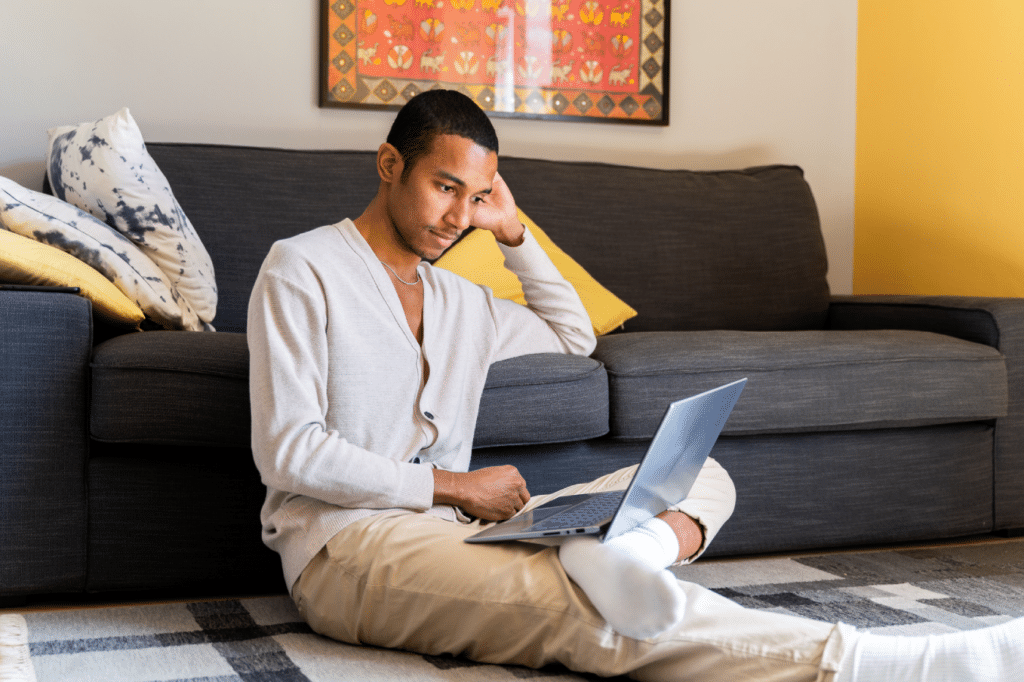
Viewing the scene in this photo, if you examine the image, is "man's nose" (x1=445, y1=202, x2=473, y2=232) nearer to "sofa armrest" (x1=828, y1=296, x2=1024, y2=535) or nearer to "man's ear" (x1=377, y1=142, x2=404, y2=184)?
"man's ear" (x1=377, y1=142, x2=404, y2=184)

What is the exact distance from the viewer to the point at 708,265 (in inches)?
114

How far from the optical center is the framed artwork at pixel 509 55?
3037 millimetres

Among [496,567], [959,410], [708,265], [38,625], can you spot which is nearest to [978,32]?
[708,265]

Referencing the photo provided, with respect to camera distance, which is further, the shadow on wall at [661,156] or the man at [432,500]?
the shadow on wall at [661,156]

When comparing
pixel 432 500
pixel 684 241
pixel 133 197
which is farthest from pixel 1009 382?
pixel 133 197

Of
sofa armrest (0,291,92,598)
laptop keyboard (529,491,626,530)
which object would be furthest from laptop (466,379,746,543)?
sofa armrest (0,291,92,598)

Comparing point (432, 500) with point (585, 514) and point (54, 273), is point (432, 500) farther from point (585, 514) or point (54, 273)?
point (54, 273)

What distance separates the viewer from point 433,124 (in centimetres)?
151

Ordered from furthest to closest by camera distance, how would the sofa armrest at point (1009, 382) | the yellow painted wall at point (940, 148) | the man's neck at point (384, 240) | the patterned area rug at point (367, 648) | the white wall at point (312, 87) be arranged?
the yellow painted wall at point (940, 148) < the white wall at point (312, 87) < the sofa armrest at point (1009, 382) < the man's neck at point (384, 240) < the patterned area rug at point (367, 648)

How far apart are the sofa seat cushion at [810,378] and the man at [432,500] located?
0.39 metres

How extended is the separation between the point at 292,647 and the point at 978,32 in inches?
110

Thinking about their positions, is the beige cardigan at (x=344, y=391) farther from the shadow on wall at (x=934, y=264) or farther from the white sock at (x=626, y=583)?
the shadow on wall at (x=934, y=264)

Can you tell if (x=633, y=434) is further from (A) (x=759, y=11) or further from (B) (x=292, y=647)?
(A) (x=759, y=11)

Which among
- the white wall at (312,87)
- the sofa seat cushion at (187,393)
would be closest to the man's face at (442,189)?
the sofa seat cushion at (187,393)
